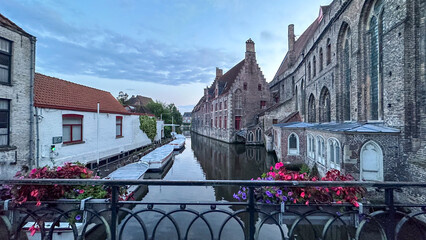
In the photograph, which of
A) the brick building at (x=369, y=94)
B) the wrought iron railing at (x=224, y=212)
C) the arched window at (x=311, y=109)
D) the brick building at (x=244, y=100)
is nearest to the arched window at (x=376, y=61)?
the brick building at (x=369, y=94)

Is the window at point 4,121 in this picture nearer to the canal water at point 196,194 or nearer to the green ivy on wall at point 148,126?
the canal water at point 196,194

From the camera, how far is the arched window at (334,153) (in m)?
9.13

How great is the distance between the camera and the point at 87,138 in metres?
13.1

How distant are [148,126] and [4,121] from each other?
12689 millimetres

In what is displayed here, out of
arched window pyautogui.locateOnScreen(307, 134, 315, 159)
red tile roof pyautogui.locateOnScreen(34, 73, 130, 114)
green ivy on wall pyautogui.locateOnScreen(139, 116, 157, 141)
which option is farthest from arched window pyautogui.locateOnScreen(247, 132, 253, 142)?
red tile roof pyautogui.locateOnScreen(34, 73, 130, 114)

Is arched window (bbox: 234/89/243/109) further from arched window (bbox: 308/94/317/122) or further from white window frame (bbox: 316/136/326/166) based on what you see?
white window frame (bbox: 316/136/326/166)

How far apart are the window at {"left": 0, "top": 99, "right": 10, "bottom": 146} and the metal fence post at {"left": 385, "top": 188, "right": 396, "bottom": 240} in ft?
44.9

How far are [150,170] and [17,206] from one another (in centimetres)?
1216

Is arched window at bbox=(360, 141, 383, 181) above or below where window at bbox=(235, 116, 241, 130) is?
below

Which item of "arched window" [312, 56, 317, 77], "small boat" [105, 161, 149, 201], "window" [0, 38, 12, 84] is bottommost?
"small boat" [105, 161, 149, 201]

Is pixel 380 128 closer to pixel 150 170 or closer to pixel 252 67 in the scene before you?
pixel 150 170

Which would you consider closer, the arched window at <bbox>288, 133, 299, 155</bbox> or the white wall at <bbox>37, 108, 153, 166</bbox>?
the white wall at <bbox>37, 108, 153, 166</bbox>

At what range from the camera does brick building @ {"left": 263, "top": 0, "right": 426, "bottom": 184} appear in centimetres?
748

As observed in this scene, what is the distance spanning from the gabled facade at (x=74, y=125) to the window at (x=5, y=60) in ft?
5.18
